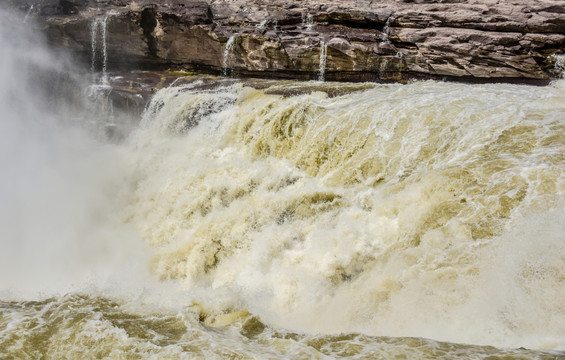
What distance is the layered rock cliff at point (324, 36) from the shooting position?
10039 millimetres

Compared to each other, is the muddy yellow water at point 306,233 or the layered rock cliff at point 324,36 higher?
the layered rock cliff at point 324,36

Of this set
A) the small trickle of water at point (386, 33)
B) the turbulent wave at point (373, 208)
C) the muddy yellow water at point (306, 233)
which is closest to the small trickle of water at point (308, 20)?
the small trickle of water at point (386, 33)

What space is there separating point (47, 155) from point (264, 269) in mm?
7095

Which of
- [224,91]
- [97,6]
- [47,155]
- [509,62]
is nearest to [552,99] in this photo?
[509,62]

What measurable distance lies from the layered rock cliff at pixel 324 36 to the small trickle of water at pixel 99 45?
0.06 metres

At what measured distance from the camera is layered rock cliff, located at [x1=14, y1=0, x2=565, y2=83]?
1004 centimetres

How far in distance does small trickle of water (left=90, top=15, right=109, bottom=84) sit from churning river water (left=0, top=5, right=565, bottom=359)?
4007 mm

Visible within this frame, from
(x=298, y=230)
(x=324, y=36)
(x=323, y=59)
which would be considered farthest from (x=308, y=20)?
(x=298, y=230)

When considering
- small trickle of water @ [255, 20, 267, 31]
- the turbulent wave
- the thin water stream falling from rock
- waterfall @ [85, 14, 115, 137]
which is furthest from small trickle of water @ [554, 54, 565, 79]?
waterfall @ [85, 14, 115, 137]

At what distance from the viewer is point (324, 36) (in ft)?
36.3

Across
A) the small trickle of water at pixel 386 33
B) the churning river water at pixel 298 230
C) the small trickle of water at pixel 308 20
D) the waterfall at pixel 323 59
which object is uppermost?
the small trickle of water at pixel 308 20

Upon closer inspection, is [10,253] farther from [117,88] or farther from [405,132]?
[405,132]

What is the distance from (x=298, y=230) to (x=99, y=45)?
1023cm

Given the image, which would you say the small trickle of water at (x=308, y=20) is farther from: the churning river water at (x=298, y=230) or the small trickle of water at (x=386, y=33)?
the churning river water at (x=298, y=230)
